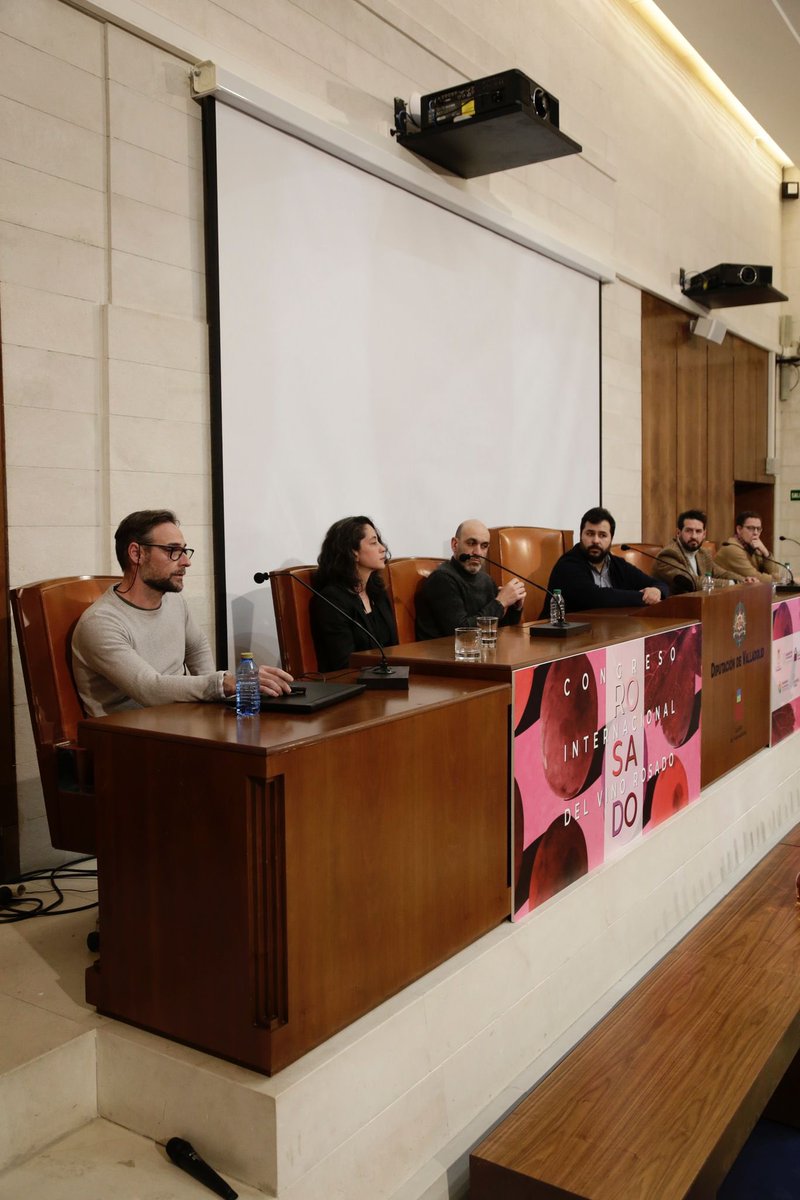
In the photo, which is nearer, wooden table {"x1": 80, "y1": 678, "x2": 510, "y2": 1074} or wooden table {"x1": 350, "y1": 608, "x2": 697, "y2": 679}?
wooden table {"x1": 80, "y1": 678, "x2": 510, "y2": 1074}

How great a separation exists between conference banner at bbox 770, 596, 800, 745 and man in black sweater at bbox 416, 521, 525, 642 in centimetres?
116

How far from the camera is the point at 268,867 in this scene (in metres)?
1.61

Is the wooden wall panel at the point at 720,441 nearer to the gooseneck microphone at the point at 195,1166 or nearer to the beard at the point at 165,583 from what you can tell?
the beard at the point at 165,583

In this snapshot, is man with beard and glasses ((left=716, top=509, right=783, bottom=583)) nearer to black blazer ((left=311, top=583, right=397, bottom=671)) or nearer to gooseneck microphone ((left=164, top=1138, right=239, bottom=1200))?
black blazer ((left=311, top=583, right=397, bottom=671))

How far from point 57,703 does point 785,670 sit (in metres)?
3.14

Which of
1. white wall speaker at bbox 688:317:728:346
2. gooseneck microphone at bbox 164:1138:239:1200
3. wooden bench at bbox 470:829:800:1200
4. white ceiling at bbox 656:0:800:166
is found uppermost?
white ceiling at bbox 656:0:800:166

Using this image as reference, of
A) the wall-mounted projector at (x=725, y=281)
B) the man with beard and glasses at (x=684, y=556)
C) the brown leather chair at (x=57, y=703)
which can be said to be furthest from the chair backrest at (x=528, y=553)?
the wall-mounted projector at (x=725, y=281)

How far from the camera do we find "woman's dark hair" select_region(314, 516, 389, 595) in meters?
3.30

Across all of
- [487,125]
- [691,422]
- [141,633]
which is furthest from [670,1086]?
[691,422]

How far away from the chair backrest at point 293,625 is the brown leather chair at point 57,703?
86 cm

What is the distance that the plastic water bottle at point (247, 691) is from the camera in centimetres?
190

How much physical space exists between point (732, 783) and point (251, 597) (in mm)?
1844

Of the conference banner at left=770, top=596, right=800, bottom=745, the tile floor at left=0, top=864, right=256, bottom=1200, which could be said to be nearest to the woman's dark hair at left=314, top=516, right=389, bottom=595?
the tile floor at left=0, top=864, right=256, bottom=1200

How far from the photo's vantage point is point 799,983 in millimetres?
2467
